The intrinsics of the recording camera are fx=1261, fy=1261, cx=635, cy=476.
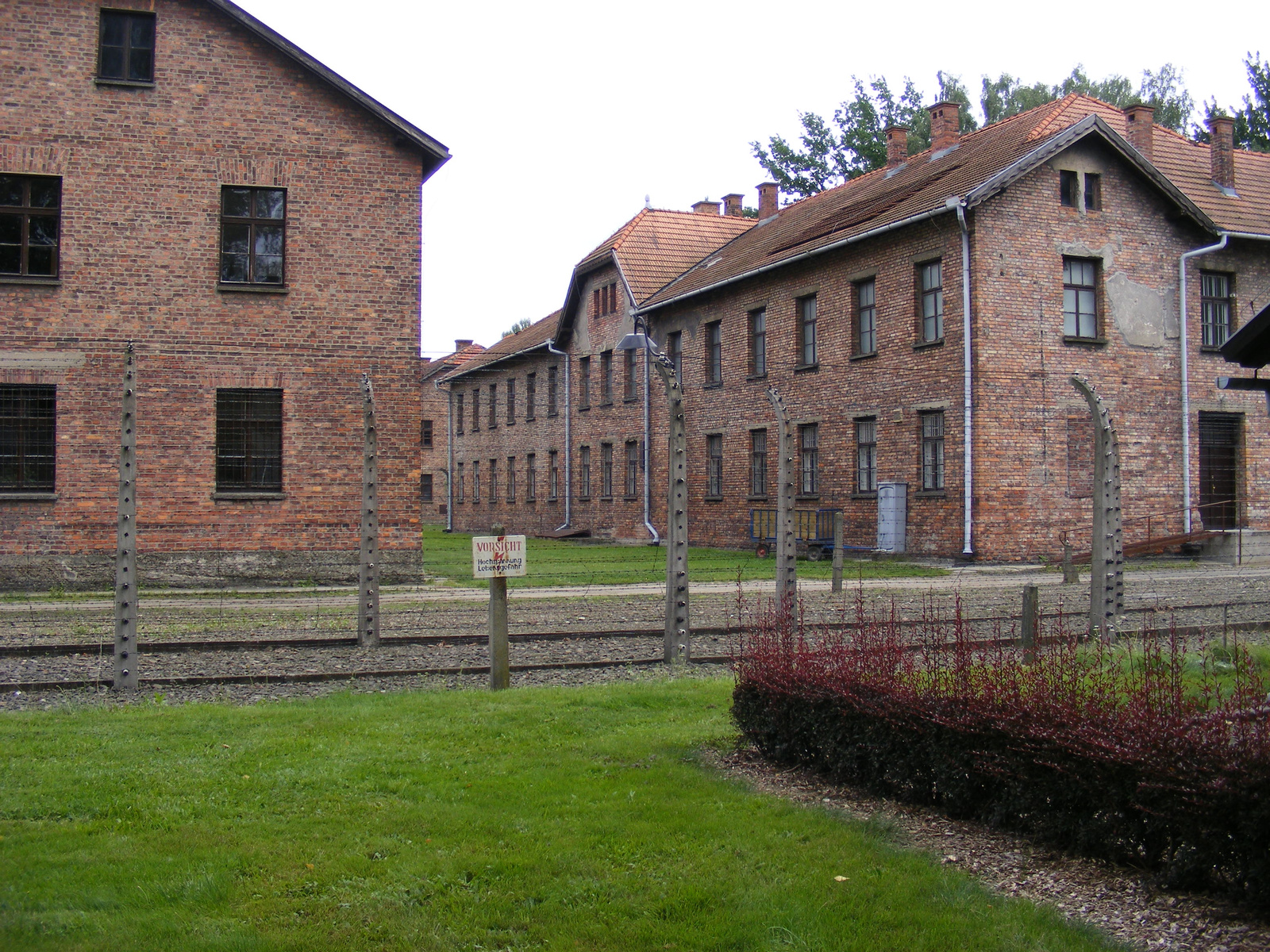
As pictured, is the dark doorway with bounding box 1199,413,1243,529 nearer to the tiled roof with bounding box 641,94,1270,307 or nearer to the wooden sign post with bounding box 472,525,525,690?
the tiled roof with bounding box 641,94,1270,307

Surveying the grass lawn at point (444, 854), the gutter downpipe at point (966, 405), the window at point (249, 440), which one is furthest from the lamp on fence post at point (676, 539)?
the gutter downpipe at point (966, 405)

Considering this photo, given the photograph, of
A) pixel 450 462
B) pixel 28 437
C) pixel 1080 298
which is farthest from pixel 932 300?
pixel 450 462

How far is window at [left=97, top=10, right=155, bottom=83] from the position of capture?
2130 cm

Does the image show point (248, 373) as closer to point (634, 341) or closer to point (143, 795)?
point (634, 341)

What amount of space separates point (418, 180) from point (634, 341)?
199 inches

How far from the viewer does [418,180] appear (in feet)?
73.9

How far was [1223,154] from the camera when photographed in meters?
30.2

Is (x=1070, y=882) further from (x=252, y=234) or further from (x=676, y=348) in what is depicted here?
(x=676, y=348)

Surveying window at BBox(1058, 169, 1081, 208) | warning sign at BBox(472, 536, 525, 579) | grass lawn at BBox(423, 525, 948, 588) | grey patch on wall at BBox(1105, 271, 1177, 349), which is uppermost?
window at BBox(1058, 169, 1081, 208)

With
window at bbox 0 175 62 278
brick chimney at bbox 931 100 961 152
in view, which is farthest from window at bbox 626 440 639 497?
window at bbox 0 175 62 278

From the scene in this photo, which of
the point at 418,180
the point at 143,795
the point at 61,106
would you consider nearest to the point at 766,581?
the point at 418,180

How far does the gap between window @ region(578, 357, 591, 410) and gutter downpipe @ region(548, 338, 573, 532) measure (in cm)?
68

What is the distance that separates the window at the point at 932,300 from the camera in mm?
26797

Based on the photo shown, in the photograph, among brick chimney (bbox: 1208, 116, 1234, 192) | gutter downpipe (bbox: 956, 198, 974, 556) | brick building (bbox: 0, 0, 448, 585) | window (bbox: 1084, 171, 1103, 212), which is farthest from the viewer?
brick chimney (bbox: 1208, 116, 1234, 192)
